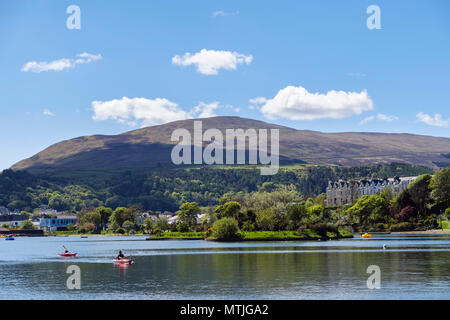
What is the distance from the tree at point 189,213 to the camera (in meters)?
183

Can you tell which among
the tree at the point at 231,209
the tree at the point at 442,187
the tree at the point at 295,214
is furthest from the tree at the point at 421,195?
the tree at the point at 231,209

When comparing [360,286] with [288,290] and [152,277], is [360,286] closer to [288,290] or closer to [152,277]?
[288,290]

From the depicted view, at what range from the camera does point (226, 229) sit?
147125 millimetres

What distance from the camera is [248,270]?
71.2 m

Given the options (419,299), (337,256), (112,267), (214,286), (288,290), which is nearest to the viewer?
(419,299)

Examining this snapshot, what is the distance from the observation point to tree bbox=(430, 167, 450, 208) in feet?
601

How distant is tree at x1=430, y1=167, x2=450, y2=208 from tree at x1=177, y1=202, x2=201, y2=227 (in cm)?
7524

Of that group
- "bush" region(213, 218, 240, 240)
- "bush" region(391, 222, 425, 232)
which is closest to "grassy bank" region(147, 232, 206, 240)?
"bush" region(213, 218, 240, 240)

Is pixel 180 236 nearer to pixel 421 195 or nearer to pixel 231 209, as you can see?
pixel 231 209
